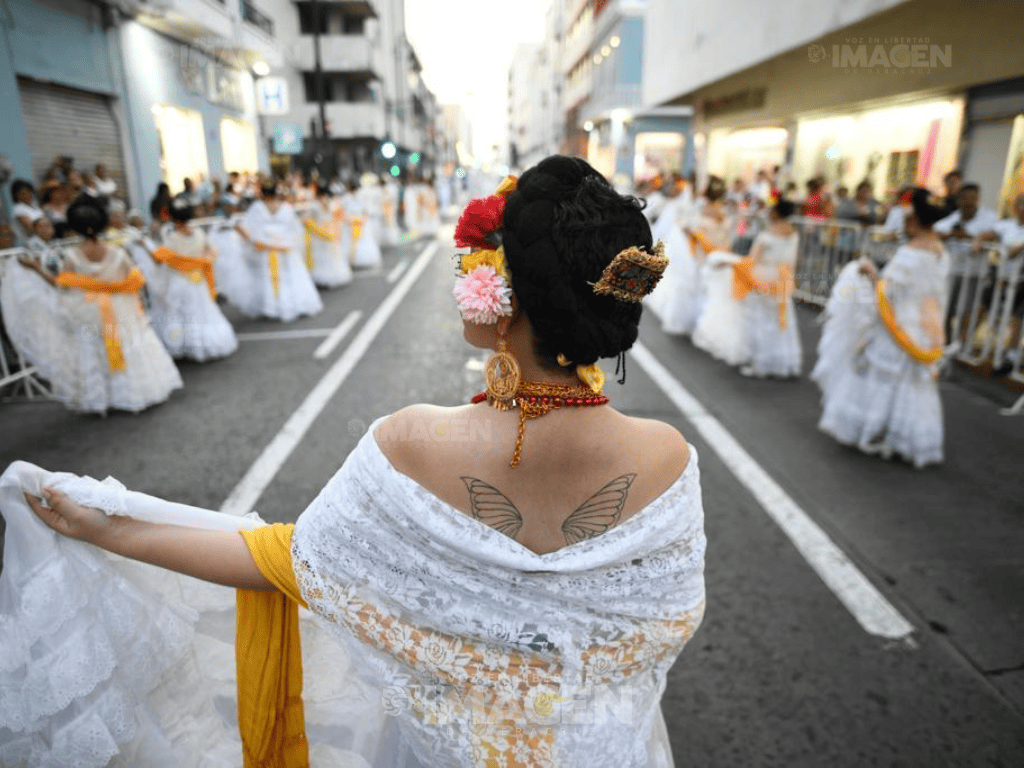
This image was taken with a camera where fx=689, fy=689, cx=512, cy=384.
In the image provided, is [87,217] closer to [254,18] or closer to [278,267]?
[278,267]

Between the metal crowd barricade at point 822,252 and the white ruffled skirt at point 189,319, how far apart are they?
890cm

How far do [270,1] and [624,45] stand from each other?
19101 millimetres

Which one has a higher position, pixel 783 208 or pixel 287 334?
pixel 783 208

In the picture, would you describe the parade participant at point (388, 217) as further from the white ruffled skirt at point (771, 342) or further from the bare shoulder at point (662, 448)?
the bare shoulder at point (662, 448)

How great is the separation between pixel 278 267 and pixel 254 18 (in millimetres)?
18359

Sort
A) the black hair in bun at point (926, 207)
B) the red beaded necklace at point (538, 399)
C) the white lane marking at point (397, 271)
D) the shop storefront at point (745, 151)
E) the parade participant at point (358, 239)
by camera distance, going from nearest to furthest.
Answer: the red beaded necklace at point (538, 399), the black hair in bun at point (926, 207), the white lane marking at point (397, 271), the parade participant at point (358, 239), the shop storefront at point (745, 151)

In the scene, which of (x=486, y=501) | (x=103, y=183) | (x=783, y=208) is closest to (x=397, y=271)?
(x=103, y=183)

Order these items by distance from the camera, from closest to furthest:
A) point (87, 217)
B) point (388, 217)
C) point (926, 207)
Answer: point (926, 207)
point (87, 217)
point (388, 217)

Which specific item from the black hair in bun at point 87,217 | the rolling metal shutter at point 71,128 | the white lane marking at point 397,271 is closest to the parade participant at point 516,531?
the black hair in bun at point 87,217

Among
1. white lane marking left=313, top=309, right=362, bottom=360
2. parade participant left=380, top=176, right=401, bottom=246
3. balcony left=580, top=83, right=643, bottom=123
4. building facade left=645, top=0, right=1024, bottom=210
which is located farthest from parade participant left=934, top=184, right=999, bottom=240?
balcony left=580, top=83, right=643, bottom=123

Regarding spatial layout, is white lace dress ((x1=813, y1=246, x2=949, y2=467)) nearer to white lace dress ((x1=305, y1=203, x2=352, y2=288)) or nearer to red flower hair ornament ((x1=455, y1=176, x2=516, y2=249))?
red flower hair ornament ((x1=455, y1=176, x2=516, y2=249))

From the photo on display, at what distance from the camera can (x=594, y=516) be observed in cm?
139

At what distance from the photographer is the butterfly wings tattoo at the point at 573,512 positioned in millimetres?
1366

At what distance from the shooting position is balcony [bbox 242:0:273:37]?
901 inches
